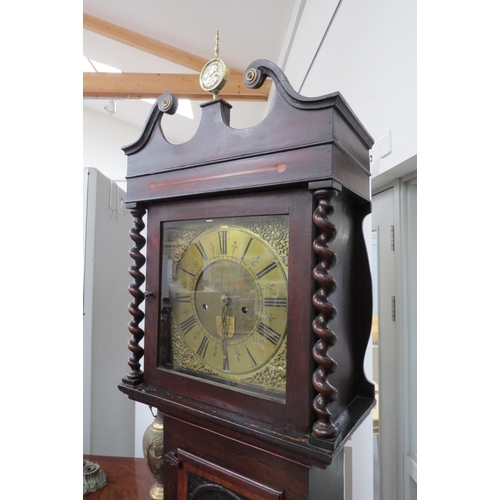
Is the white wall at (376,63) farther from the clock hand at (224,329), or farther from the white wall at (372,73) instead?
the clock hand at (224,329)

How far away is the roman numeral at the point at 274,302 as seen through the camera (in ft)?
2.06

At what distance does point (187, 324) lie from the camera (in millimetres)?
764

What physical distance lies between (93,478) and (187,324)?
740 mm

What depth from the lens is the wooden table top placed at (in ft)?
3.43

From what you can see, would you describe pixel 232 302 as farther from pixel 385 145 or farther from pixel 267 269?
pixel 385 145

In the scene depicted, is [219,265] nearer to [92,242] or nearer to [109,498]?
[109,498]

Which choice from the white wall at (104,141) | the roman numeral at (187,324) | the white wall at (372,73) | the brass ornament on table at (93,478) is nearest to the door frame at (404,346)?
the white wall at (372,73)

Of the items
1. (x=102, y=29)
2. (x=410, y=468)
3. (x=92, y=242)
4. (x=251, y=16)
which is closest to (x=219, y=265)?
(x=410, y=468)

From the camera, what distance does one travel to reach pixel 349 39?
1080mm

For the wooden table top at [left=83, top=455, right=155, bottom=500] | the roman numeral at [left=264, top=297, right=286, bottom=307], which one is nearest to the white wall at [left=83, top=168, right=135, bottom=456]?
the wooden table top at [left=83, top=455, right=155, bottom=500]

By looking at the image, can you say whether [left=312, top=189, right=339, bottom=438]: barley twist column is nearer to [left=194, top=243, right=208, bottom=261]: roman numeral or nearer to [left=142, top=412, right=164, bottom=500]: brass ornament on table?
[left=194, top=243, right=208, bottom=261]: roman numeral

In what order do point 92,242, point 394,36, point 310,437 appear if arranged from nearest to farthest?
point 310,437, point 394,36, point 92,242

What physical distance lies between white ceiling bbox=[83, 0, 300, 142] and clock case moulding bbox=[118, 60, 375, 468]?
1364 mm

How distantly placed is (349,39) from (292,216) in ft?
2.66
